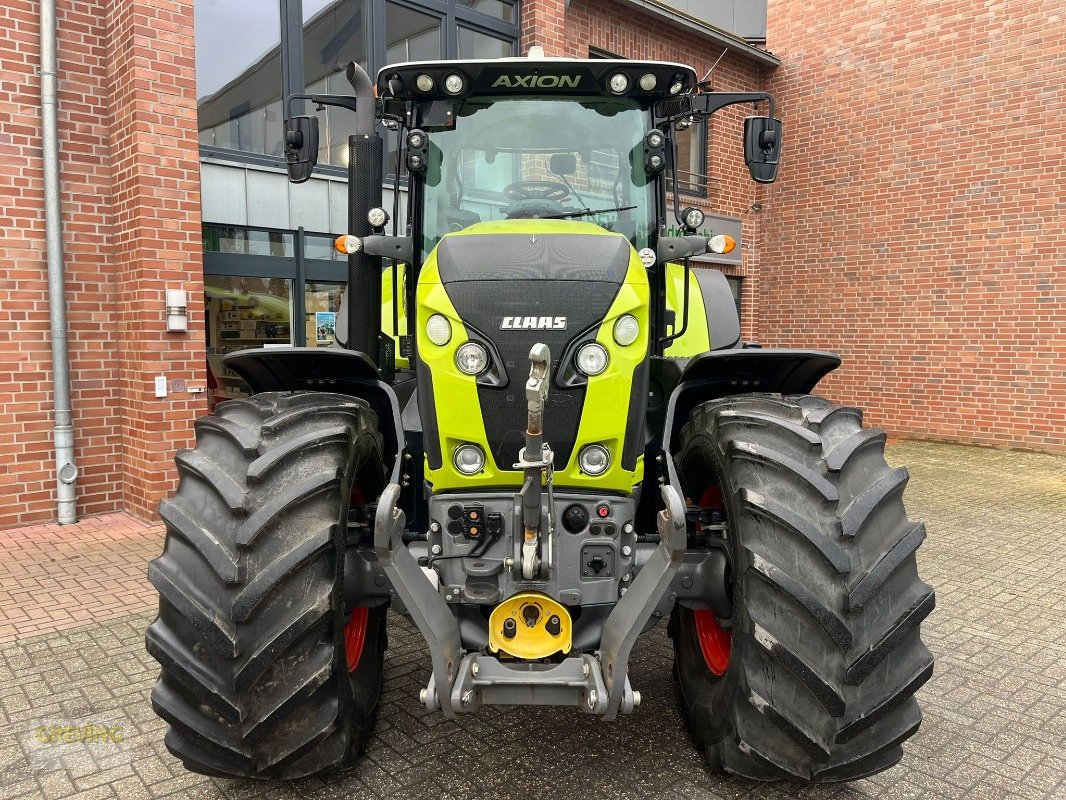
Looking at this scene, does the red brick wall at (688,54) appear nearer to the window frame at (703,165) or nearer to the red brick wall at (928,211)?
the window frame at (703,165)

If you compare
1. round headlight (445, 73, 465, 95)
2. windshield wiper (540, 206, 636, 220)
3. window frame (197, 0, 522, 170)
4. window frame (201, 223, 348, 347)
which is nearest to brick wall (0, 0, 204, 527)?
window frame (201, 223, 348, 347)

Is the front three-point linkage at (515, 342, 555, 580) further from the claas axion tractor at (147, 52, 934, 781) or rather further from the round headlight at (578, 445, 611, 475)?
the round headlight at (578, 445, 611, 475)

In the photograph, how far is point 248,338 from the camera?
25.2ft

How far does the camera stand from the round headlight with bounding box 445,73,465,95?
10.9ft

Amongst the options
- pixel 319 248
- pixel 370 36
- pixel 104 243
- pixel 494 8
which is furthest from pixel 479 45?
pixel 104 243

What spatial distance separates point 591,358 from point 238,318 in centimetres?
576

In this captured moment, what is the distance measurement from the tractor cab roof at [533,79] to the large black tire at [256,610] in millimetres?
1645

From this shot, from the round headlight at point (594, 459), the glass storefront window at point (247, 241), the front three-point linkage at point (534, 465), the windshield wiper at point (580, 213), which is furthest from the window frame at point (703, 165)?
the front three-point linkage at point (534, 465)

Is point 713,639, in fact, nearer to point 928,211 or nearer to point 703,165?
point 928,211

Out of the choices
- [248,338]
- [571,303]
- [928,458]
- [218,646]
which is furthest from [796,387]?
[928,458]

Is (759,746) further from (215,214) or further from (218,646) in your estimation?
(215,214)

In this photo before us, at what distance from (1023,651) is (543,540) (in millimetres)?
3169

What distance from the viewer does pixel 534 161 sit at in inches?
138

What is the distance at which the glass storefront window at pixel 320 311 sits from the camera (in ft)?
26.4
